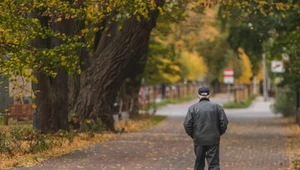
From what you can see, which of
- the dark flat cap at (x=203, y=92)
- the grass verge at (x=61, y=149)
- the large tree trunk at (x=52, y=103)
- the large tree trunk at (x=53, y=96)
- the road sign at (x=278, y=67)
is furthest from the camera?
the road sign at (x=278, y=67)

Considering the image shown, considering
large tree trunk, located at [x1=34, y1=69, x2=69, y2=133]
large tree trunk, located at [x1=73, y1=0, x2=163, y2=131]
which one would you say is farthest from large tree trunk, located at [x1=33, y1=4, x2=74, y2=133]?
large tree trunk, located at [x1=73, y1=0, x2=163, y2=131]

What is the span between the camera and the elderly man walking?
12859mm

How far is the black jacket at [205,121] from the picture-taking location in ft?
42.2

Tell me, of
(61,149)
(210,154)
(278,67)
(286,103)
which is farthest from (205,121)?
(286,103)

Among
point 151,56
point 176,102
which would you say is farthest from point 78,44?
point 176,102

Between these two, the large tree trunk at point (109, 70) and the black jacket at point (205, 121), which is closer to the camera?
the black jacket at point (205, 121)

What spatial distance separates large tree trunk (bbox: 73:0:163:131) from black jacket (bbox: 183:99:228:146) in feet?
44.5

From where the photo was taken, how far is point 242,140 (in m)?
25.6

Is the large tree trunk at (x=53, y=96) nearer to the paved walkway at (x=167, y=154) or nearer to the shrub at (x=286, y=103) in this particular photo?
the paved walkway at (x=167, y=154)

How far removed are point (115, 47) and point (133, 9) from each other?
560cm

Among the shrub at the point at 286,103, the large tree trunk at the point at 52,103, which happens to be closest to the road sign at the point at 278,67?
the shrub at the point at 286,103

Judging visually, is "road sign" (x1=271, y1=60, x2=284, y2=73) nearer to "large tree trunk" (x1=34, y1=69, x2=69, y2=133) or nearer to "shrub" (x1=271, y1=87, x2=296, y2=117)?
"shrub" (x1=271, y1=87, x2=296, y2=117)

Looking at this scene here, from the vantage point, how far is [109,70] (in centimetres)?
2722

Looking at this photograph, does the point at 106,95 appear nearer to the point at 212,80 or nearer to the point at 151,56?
the point at 151,56
